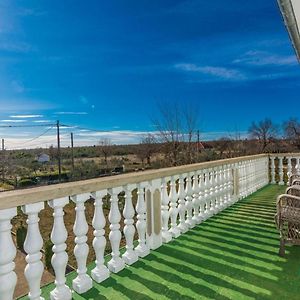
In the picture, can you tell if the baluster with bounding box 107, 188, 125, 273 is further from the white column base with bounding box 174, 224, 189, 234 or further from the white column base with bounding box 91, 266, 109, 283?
the white column base with bounding box 174, 224, 189, 234

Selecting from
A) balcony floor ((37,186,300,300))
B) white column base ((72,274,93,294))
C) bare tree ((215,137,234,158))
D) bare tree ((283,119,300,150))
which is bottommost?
balcony floor ((37,186,300,300))

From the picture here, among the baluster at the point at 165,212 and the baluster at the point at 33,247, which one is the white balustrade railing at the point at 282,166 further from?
the baluster at the point at 33,247

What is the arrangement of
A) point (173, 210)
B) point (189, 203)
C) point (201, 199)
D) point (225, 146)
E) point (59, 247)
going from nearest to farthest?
point (59, 247) < point (173, 210) < point (189, 203) < point (201, 199) < point (225, 146)

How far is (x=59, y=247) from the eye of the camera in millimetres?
1885

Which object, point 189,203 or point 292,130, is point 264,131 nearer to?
point 292,130

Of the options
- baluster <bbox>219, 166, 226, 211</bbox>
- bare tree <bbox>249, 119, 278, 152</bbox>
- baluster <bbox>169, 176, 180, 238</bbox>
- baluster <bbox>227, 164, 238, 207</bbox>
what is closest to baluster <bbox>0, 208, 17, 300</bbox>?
baluster <bbox>169, 176, 180, 238</bbox>

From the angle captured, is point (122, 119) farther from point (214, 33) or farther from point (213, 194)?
point (213, 194)

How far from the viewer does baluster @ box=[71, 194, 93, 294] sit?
2.04m

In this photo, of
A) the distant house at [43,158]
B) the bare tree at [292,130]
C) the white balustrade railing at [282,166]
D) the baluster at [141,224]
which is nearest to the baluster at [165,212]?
the baluster at [141,224]

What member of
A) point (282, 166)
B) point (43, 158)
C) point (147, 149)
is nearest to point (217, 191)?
point (282, 166)

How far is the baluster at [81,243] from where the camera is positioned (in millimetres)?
2041

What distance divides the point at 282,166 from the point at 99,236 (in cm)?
643

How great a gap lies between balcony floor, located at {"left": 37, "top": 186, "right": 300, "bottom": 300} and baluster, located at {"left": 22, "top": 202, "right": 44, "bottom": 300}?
1.34 feet

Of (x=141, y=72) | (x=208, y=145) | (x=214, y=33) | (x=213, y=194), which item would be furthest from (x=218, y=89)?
(x=213, y=194)
